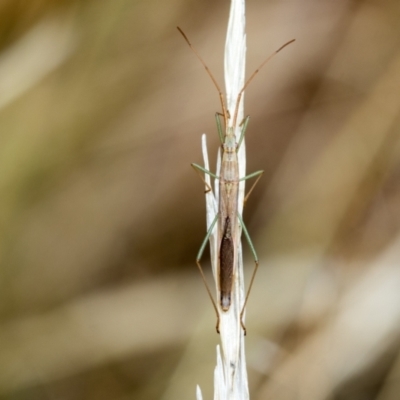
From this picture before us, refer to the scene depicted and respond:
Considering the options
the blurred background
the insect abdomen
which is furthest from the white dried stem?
the blurred background

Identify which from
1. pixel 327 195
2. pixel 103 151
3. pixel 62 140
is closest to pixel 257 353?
pixel 327 195

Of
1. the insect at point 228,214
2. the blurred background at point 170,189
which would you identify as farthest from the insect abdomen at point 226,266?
the blurred background at point 170,189

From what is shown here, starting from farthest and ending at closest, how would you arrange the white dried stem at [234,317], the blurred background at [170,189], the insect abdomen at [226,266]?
the blurred background at [170,189]
the insect abdomen at [226,266]
the white dried stem at [234,317]

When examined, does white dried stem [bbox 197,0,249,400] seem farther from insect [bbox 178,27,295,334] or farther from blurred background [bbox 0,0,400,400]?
blurred background [bbox 0,0,400,400]

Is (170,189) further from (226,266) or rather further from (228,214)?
(226,266)

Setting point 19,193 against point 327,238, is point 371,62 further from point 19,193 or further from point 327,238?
point 19,193

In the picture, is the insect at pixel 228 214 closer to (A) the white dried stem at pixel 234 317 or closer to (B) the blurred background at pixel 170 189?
(A) the white dried stem at pixel 234 317

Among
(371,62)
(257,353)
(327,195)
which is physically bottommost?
Answer: (257,353)

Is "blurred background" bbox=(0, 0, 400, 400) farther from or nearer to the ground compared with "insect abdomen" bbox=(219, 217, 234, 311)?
farther from the ground

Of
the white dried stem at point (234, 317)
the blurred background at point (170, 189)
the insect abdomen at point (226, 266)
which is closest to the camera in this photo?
the white dried stem at point (234, 317)
